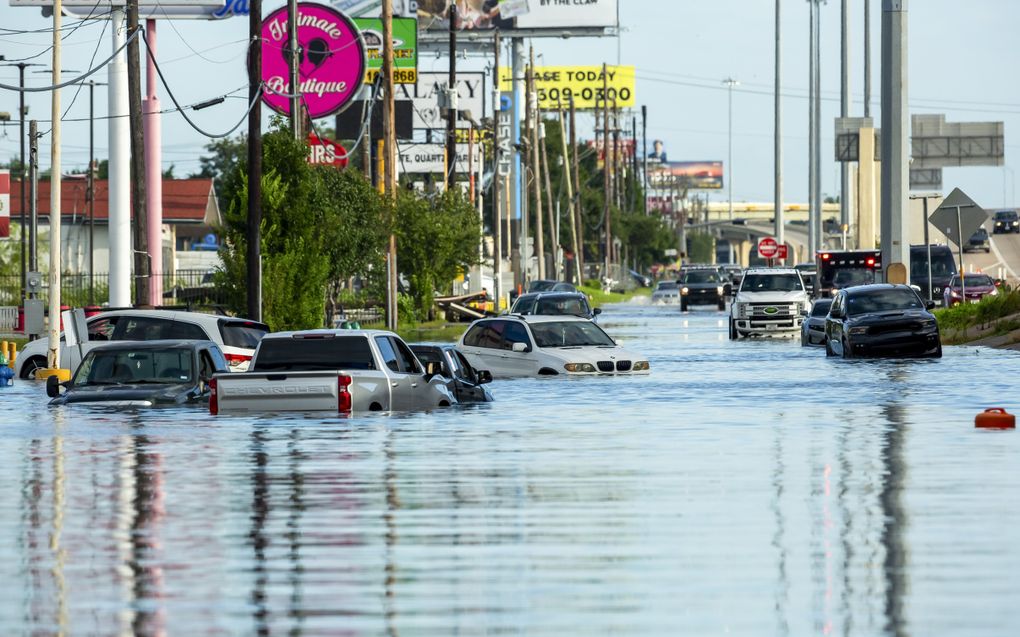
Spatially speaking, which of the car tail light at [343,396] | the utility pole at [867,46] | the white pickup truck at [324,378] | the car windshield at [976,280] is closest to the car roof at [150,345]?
the white pickup truck at [324,378]

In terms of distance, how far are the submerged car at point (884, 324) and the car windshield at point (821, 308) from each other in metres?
7.83

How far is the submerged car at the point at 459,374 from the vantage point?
2672 centimetres

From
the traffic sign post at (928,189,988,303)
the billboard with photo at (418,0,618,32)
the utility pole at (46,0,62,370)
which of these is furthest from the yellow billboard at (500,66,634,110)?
the utility pole at (46,0,62,370)

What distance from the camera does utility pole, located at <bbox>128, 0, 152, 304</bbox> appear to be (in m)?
42.8

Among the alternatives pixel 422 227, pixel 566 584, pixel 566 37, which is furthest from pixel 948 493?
pixel 566 37

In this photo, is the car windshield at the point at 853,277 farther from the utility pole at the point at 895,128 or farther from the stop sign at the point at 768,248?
the stop sign at the point at 768,248

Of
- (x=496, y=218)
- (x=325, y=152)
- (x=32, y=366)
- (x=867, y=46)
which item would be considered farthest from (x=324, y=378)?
(x=867, y=46)

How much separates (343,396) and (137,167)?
21016 millimetres

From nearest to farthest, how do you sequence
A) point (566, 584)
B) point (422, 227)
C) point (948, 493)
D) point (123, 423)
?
point (566, 584) → point (948, 493) → point (123, 423) → point (422, 227)

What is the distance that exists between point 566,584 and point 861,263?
204 feet

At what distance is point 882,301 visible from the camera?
4322 centimetres

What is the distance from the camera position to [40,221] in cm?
10881

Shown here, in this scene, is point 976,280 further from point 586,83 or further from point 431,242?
point 586,83

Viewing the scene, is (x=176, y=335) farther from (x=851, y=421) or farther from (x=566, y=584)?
(x=566, y=584)
